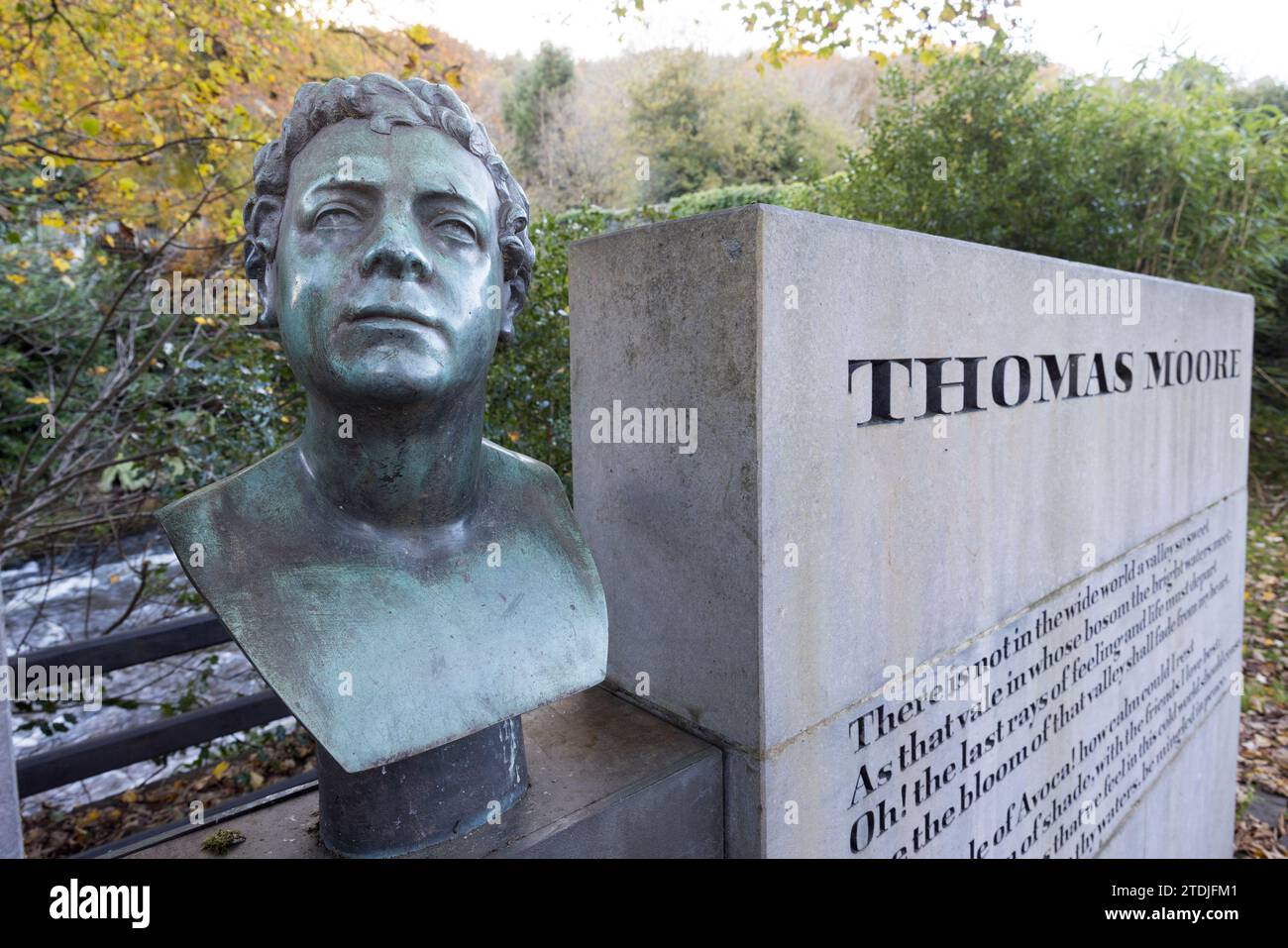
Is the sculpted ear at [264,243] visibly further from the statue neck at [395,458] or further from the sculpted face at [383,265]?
the statue neck at [395,458]

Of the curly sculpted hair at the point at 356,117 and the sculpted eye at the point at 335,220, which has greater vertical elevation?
the curly sculpted hair at the point at 356,117

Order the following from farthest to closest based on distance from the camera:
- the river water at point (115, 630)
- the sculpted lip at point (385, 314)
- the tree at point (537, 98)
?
the tree at point (537, 98) → the river water at point (115, 630) → the sculpted lip at point (385, 314)

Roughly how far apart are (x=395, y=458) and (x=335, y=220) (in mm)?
443

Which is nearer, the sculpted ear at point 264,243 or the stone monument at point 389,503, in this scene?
the stone monument at point 389,503

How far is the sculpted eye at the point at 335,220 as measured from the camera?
1517 millimetres

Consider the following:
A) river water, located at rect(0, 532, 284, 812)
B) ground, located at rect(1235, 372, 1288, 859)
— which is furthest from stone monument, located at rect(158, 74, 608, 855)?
ground, located at rect(1235, 372, 1288, 859)

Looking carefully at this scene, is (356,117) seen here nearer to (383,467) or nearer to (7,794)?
(383,467)

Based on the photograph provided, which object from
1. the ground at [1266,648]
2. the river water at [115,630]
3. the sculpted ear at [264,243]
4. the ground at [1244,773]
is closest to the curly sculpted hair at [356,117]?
the sculpted ear at [264,243]

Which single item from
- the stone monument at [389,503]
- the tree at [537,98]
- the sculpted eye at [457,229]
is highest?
the tree at [537,98]

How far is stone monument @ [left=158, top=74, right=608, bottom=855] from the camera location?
1479mm

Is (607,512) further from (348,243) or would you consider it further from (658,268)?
(348,243)

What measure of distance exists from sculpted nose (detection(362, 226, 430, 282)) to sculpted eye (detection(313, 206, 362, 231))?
9cm

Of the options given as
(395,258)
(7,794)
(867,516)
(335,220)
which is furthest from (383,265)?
(7,794)

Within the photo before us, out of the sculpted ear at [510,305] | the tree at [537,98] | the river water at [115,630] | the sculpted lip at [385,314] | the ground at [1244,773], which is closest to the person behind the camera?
the sculpted lip at [385,314]
